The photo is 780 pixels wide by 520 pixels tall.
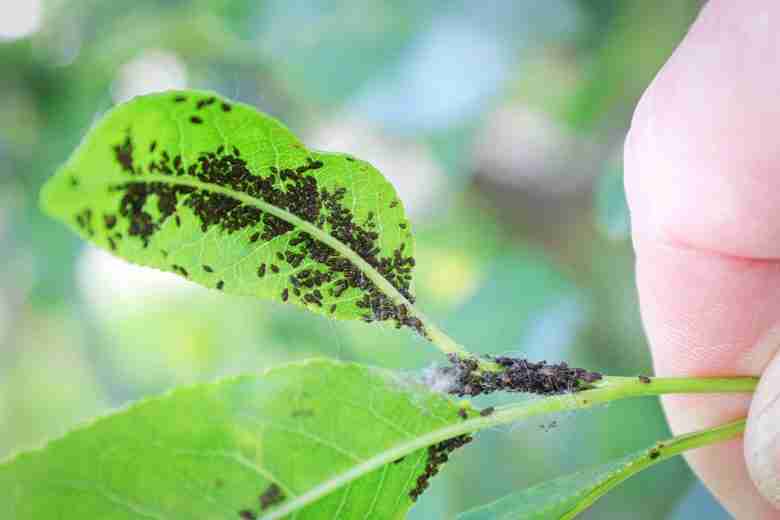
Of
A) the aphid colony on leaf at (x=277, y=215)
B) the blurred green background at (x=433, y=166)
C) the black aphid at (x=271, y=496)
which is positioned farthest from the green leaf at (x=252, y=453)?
the blurred green background at (x=433, y=166)

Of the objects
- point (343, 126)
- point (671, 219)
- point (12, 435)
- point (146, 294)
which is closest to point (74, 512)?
point (671, 219)

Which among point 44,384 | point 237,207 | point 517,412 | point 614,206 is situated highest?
point 614,206

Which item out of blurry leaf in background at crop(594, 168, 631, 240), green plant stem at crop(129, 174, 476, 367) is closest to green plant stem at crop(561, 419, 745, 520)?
green plant stem at crop(129, 174, 476, 367)

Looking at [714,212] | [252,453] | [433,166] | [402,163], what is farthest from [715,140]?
[402,163]

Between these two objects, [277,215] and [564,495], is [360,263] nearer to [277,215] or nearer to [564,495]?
[277,215]

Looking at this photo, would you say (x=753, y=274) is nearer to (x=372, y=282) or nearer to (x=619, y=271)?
(x=372, y=282)
